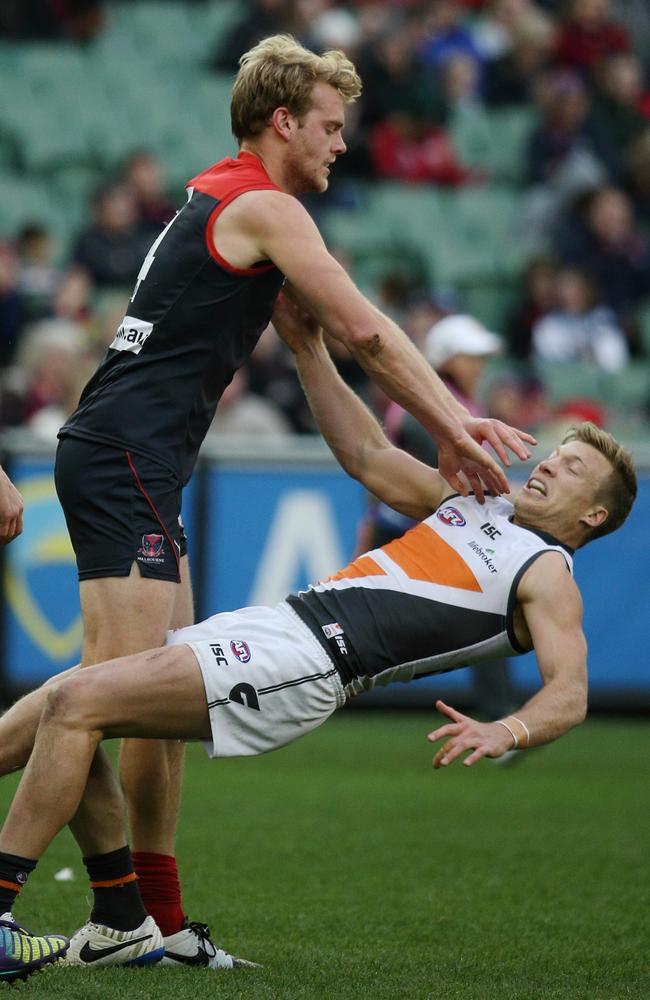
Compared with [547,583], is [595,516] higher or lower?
higher

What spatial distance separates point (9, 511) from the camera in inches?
174

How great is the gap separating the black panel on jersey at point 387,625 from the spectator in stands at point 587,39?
13293 mm

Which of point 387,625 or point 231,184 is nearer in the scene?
point 387,625

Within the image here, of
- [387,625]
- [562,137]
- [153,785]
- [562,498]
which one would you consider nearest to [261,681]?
[387,625]

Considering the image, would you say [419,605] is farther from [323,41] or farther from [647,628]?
[323,41]

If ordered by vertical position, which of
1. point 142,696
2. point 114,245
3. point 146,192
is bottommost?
point 142,696

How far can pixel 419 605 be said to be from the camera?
432 centimetres

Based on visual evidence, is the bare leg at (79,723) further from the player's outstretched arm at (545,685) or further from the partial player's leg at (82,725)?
the player's outstretched arm at (545,685)

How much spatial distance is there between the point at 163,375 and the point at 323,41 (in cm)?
1122

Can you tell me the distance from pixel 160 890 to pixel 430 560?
1207 mm

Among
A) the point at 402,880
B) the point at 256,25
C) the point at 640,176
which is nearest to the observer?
the point at 402,880

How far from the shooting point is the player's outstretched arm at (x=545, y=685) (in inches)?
153

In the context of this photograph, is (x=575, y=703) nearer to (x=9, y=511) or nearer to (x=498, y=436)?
(x=498, y=436)

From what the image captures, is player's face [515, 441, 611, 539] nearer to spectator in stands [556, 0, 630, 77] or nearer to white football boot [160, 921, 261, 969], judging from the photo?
white football boot [160, 921, 261, 969]
